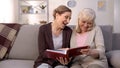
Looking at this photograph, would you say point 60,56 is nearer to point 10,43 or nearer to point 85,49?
point 85,49

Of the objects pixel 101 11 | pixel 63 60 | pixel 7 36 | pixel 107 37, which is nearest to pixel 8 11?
pixel 101 11

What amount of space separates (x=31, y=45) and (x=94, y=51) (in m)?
0.69

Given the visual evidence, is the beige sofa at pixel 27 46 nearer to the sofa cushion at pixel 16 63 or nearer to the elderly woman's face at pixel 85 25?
the sofa cushion at pixel 16 63

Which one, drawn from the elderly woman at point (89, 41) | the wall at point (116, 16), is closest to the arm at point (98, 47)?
the elderly woman at point (89, 41)

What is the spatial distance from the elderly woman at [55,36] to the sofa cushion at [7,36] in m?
0.46

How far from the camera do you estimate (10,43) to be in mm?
2234

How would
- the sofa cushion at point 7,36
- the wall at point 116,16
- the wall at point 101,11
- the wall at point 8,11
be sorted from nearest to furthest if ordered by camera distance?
the sofa cushion at point 7,36 < the wall at point 116,16 < the wall at point 101,11 < the wall at point 8,11

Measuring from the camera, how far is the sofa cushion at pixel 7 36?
7.22 feet

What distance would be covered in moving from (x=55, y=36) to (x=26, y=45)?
1.33 ft

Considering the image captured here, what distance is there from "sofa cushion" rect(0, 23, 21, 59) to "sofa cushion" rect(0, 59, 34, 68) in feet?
0.42

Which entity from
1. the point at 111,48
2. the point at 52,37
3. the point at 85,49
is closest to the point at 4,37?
the point at 52,37

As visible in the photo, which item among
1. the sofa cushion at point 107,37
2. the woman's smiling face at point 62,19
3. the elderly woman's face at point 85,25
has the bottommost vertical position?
the sofa cushion at point 107,37

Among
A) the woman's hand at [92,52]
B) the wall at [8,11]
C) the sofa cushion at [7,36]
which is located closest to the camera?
the woman's hand at [92,52]

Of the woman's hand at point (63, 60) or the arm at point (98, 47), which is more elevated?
the arm at point (98, 47)
